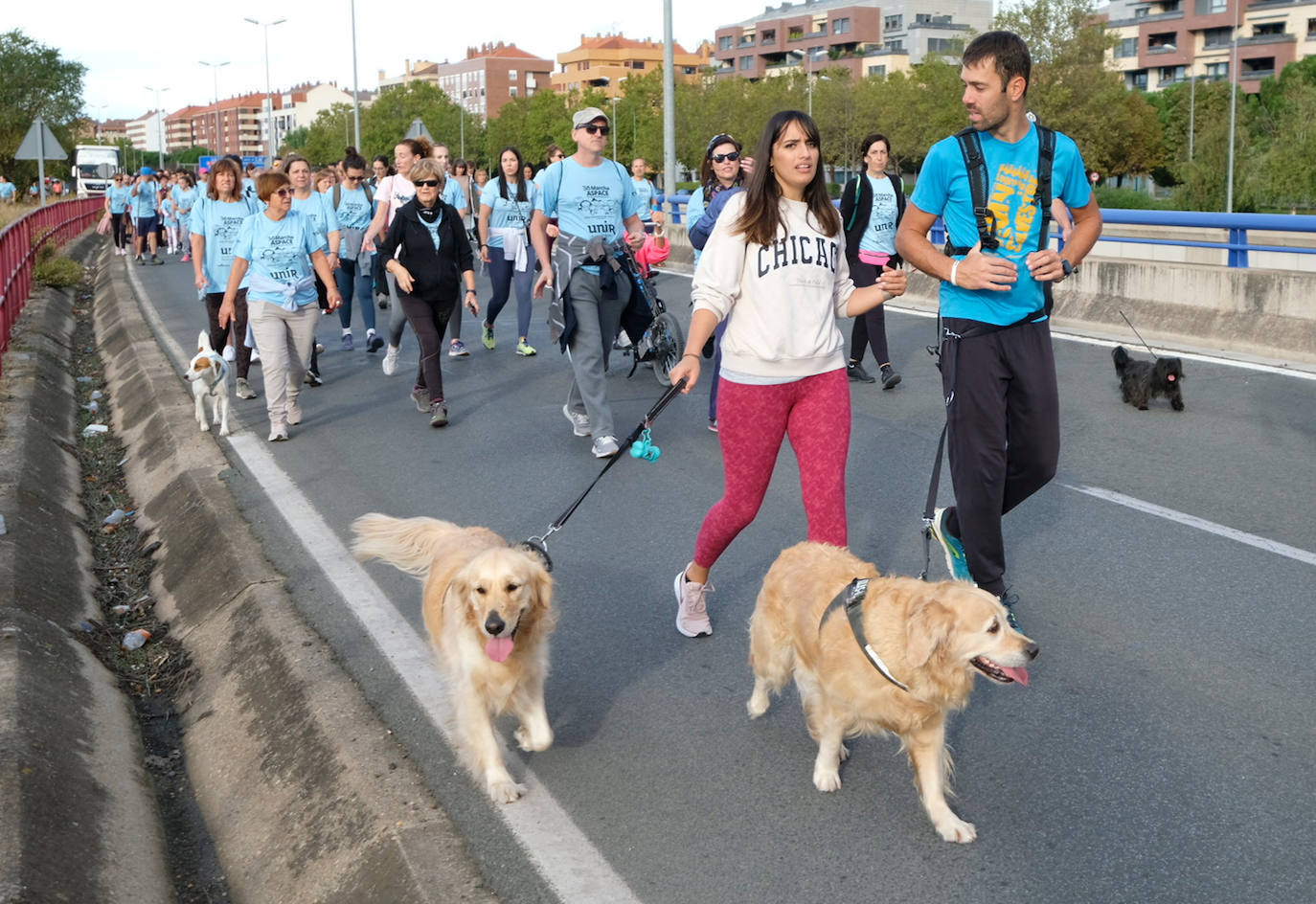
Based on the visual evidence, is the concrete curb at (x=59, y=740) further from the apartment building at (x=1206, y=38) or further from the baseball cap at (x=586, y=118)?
the apartment building at (x=1206, y=38)

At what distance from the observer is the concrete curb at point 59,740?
13.3 ft

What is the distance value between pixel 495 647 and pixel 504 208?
11.0 meters

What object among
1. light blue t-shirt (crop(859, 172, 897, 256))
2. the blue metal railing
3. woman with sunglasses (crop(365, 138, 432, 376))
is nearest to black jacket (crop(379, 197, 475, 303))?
woman with sunglasses (crop(365, 138, 432, 376))

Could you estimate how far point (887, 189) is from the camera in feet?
37.5

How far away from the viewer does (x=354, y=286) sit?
1638 centimetres

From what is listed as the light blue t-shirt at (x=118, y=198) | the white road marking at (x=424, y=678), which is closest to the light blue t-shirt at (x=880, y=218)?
the white road marking at (x=424, y=678)

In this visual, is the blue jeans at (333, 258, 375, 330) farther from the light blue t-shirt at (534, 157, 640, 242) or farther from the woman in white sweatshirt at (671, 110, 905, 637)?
the woman in white sweatshirt at (671, 110, 905, 637)

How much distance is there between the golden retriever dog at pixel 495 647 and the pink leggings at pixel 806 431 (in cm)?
108

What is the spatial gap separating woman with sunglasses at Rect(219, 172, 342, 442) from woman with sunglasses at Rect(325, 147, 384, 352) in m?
4.02

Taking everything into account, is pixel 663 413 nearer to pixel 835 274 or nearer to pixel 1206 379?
pixel 1206 379

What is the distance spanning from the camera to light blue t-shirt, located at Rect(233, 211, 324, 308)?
34.7 ft

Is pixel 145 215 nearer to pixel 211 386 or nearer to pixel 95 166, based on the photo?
pixel 211 386

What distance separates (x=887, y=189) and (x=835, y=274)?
641cm

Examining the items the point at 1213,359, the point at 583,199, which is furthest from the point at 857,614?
the point at 1213,359
